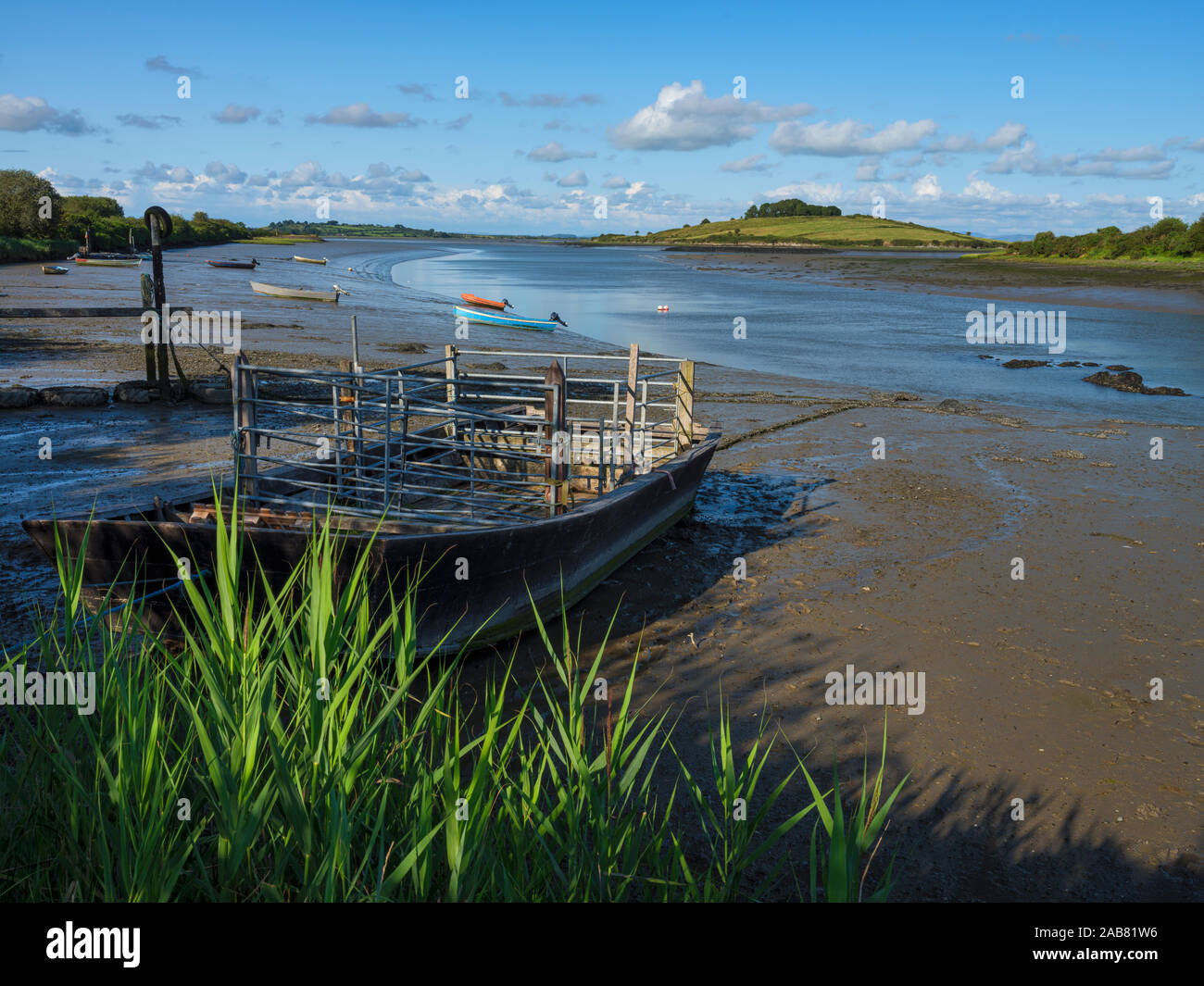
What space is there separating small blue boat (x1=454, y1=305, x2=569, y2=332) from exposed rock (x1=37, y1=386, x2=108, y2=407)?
59.8ft

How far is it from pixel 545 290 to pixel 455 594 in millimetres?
55282

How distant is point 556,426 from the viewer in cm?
742

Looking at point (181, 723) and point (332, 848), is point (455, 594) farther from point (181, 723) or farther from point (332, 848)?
point (332, 848)

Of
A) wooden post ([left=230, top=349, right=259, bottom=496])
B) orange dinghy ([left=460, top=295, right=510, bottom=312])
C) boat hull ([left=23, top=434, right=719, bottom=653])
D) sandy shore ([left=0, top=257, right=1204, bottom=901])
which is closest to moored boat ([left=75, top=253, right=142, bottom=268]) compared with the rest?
orange dinghy ([left=460, top=295, right=510, bottom=312])

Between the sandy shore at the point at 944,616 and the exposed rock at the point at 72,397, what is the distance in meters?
0.34

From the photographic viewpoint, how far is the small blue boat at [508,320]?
33031 mm

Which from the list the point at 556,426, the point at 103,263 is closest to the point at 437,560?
the point at 556,426

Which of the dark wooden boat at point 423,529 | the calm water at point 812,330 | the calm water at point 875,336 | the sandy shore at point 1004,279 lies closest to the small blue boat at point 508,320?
the calm water at point 812,330

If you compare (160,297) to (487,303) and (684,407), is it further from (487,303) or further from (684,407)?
(487,303)

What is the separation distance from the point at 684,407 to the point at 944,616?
4.16 meters

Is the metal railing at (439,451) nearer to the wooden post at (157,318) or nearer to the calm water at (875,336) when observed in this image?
the wooden post at (157,318)

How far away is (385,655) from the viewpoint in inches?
267

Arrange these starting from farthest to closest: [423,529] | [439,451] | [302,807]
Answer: [439,451], [423,529], [302,807]
